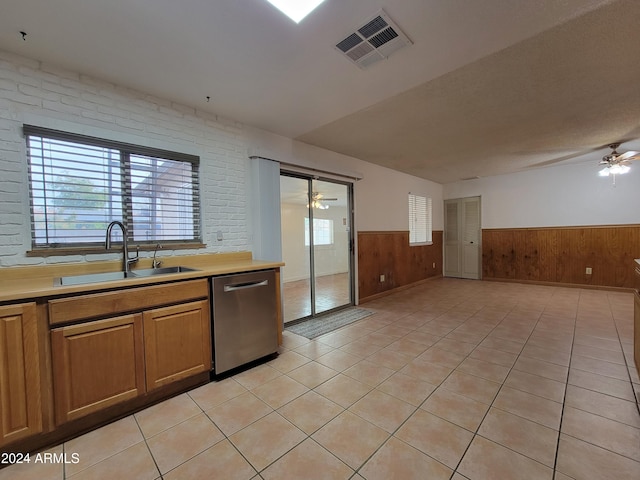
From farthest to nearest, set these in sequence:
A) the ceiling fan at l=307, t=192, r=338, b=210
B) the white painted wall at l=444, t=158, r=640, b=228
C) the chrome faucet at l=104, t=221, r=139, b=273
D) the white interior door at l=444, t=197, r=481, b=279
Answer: the white interior door at l=444, t=197, r=481, b=279
the white painted wall at l=444, t=158, r=640, b=228
the ceiling fan at l=307, t=192, r=338, b=210
the chrome faucet at l=104, t=221, r=139, b=273

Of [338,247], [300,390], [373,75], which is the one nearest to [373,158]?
[338,247]

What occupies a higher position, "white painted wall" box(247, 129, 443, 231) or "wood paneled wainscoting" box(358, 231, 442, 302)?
"white painted wall" box(247, 129, 443, 231)

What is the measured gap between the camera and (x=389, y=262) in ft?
17.0

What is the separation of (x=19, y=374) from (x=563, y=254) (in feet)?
25.5

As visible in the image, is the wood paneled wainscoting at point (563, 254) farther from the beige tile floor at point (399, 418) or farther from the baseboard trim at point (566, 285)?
the beige tile floor at point (399, 418)

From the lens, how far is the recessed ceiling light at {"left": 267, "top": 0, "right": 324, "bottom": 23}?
1445mm

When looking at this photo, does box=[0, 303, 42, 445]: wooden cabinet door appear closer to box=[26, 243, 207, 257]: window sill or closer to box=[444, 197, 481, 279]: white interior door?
box=[26, 243, 207, 257]: window sill

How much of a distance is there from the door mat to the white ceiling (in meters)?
2.48

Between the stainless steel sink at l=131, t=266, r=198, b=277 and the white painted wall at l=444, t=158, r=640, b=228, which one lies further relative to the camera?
the white painted wall at l=444, t=158, r=640, b=228

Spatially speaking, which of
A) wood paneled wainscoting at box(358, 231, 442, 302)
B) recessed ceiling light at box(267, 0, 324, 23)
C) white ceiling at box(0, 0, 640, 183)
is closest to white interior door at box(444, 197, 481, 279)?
wood paneled wainscoting at box(358, 231, 442, 302)

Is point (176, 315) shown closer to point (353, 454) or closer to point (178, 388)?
point (178, 388)

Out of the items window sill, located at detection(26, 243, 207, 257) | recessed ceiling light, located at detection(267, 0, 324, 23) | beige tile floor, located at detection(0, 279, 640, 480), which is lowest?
beige tile floor, located at detection(0, 279, 640, 480)

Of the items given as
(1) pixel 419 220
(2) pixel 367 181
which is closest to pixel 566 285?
(1) pixel 419 220

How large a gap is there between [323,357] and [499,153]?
428 cm
